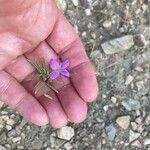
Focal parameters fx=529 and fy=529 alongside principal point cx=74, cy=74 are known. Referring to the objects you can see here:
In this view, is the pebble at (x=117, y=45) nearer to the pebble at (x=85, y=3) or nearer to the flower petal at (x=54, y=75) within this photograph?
the pebble at (x=85, y=3)

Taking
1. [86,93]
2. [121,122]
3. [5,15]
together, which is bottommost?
[121,122]

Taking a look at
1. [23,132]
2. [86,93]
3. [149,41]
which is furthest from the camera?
[149,41]

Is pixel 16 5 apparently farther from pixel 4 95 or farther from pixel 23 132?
pixel 23 132

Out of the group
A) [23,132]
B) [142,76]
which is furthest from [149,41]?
[23,132]

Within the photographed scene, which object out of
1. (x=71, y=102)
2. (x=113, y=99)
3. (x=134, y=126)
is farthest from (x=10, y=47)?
(x=134, y=126)

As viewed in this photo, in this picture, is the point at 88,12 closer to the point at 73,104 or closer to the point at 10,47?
the point at 10,47

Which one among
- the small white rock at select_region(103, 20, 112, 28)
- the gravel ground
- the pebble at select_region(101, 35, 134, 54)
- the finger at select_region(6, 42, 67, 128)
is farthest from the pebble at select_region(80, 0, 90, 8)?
the finger at select_region(6, 42, 67, 128)

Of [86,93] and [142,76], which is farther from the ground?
[86,93]

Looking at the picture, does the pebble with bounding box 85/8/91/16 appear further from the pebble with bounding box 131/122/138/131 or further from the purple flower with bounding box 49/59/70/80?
the pebble with bounding box 131/122/138/131
